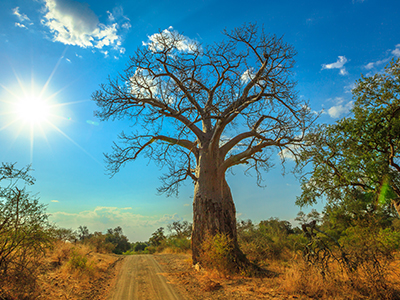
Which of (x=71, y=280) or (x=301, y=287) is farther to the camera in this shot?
(x=71, y=280)

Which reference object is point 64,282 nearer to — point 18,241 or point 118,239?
point 18,241

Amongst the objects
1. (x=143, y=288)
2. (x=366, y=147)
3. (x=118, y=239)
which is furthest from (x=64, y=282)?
(x=118, y=239)

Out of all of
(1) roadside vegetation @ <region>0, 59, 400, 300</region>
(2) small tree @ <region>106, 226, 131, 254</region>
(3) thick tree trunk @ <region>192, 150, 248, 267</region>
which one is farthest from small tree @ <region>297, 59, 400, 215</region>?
(2) small tree @ <region>106, 226, 131, 254</region>

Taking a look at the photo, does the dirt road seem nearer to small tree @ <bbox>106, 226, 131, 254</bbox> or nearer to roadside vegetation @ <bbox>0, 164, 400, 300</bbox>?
roadside vegetation @ <bbox>0, 164, 400, 300</bbox>

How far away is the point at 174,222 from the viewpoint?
20250 millimetres

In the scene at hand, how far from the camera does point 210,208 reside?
700 centimetres

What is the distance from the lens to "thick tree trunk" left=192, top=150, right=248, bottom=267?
679 centimetres

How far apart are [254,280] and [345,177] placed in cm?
408

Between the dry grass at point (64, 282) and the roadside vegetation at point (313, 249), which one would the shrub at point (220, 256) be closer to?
the roadside vegetation at point (313, 249)

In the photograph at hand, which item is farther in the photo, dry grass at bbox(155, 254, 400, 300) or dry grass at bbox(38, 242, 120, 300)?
dry grass at bbox(38, 242, 120, 300)

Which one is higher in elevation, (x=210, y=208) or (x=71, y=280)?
(x=210, y=208)

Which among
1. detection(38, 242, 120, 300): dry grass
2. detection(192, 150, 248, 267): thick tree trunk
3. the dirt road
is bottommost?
the dirt road

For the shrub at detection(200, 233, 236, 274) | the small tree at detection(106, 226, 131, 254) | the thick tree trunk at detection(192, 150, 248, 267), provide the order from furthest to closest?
the small tree at detection(106, 226, 131, 254) < the thick tree trunk at detection(192, 150, 248, 267) < the shrub at detection(200, 233, 236, 274)

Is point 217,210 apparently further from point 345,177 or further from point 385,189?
point 385,189
